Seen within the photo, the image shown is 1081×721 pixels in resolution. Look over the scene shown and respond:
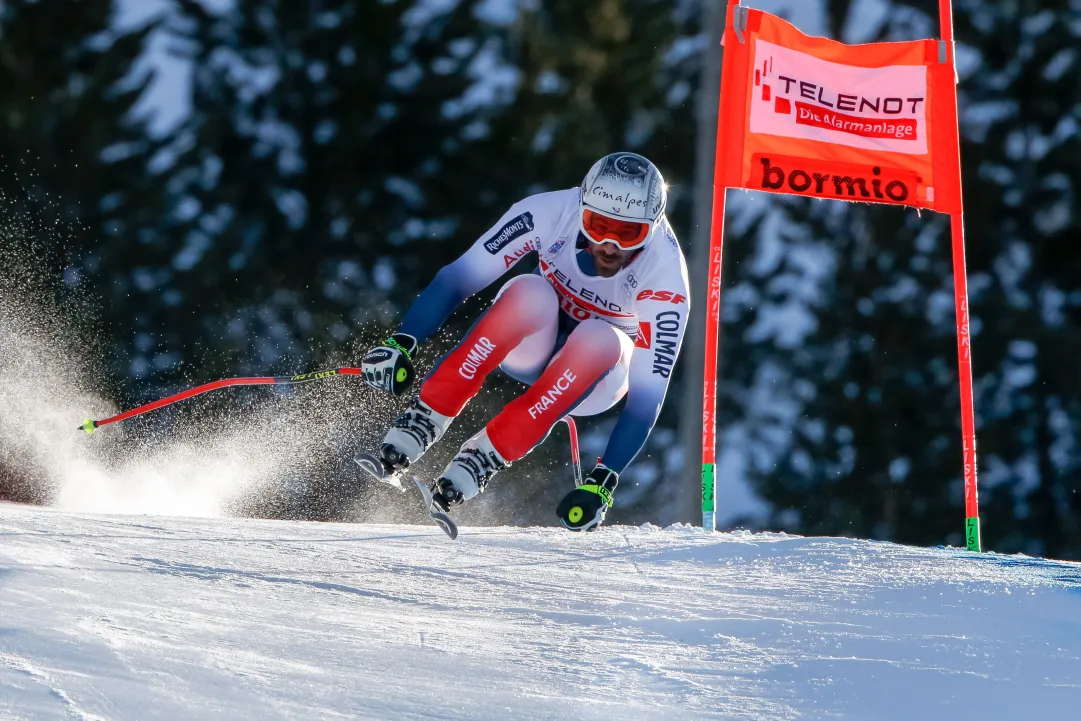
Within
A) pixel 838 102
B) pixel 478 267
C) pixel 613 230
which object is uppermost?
pixel 838 102

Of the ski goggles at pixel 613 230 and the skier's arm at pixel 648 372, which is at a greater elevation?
the ski goggles at pixel 613 230

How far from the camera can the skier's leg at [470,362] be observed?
15.1ft

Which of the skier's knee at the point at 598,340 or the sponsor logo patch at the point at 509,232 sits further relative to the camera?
the sponsor logo patch at the point at 509,232

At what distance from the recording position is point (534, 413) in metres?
4.59

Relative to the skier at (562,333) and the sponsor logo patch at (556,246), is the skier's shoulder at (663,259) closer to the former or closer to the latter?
the skier at (562,333)

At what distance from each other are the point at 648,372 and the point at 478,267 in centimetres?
74

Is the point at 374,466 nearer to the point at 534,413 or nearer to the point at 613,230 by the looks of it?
the point at 534,413

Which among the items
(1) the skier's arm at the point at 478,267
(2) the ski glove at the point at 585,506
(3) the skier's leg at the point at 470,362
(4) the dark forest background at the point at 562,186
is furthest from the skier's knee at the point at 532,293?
(4) the dark forest background at the point at 562,186

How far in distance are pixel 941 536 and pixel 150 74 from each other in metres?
12.2

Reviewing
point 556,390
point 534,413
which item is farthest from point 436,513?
point 556,390

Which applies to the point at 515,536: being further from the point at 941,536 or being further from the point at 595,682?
the point at 941,536

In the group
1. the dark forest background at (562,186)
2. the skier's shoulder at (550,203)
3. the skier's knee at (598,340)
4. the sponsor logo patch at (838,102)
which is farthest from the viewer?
the dark forest background at (562,186)

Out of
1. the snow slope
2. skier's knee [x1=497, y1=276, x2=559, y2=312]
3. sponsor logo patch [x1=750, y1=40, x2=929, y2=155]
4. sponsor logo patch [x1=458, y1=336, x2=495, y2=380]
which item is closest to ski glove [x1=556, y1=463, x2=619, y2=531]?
the snow slope

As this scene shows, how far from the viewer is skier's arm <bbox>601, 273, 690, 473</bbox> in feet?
15.8
